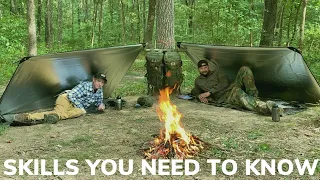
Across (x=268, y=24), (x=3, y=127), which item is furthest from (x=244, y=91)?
(x=3, y=127)

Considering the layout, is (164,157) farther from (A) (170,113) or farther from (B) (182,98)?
(B) (182,98)

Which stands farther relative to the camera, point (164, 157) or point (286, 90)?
point (286, 90)

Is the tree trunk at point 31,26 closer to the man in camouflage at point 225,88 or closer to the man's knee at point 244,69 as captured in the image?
the man in camouflage at point 225,88

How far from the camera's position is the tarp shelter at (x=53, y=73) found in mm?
5891

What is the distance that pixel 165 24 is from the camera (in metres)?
8.12

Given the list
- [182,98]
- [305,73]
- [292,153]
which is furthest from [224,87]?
[292,153]

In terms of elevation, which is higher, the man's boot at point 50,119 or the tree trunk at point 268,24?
the tree trunk at point 268,24

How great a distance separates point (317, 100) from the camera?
6.43 metres

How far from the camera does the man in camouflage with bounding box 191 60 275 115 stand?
6.44 metres

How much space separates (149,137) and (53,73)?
2671 millimetres

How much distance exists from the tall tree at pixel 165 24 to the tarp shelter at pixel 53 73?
1.22 meters

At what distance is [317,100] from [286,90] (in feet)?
2.14

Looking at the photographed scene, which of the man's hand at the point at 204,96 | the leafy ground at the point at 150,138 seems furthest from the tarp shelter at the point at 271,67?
the man's hand at the point at 204,96

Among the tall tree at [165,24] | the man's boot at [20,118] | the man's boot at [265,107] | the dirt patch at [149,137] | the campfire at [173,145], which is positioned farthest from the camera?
the tall tree at [165,24]
